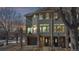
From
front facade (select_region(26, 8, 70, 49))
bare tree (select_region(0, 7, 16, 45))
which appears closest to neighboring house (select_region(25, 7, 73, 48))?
front facade (select_region(26, 8, 70, 49))

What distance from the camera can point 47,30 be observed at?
10.5 feet

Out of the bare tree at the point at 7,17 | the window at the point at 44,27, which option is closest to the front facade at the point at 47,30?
the window at the point at 44,27

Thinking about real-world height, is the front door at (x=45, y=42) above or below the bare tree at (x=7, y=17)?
below

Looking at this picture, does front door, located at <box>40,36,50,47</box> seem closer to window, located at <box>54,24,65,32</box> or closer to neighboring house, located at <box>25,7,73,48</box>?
neighboring house, located at <box>25,7,73,48</box>

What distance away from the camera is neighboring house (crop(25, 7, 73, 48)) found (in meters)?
3.20

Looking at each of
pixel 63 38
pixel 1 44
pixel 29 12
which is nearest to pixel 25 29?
pixel 29 12

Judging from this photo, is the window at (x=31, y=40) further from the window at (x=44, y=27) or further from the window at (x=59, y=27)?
the window at (x=59, y=27)

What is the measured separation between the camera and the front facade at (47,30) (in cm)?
320

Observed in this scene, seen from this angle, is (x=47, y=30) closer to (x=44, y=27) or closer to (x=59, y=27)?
(x=44, y=27)

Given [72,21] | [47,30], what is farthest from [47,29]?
[72,21]
